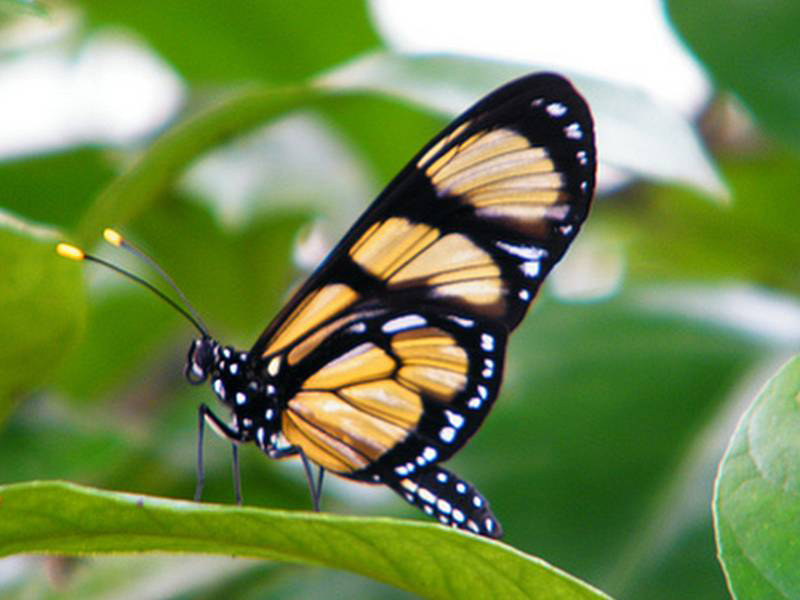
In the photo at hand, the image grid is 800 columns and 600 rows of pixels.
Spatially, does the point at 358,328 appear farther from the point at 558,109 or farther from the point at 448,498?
the point at 558,109

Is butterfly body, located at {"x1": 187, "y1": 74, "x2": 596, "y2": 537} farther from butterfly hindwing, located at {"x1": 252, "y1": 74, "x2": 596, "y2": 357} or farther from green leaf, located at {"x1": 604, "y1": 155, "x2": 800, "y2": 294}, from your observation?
green leaf, located at {"x1": 604, "y1": 155, "x2": 800, "y2": 294}

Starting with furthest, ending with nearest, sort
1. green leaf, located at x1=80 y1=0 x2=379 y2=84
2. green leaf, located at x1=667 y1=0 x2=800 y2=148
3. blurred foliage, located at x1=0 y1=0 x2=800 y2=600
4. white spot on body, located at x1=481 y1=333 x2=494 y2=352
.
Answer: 1. green leaf, located at x1=80 y1=0 x2=379 y2=84
2. green leaf, located at x1=667 y1=0 x2=800 y2=148
3. white spot on body, located at x1=481 y1=333 x2=494 y2=352
4. blurred foliage, located at x1=0 y1=0 x2=800 y2=600

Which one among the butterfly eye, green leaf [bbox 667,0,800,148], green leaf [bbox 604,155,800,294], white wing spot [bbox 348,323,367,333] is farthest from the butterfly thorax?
green leaf [bbox 604,155,800,294]

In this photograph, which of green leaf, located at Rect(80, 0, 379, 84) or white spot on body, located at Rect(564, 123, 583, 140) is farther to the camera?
green leaf, located at Rect(80, 0, 379, 84)

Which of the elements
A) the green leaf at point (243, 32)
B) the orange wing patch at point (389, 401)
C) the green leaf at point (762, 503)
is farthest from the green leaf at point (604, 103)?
the green leaf at point (243, 32)

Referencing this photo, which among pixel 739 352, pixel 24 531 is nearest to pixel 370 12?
pixel 739 352

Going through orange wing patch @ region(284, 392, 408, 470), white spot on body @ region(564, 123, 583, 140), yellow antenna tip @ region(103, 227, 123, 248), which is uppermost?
white spot on body @ region(564, 123, 583, 140)

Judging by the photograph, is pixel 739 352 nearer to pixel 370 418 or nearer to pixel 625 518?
pixel 625 518
